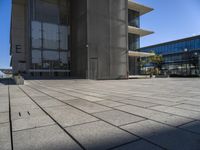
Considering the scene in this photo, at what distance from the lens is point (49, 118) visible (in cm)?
365

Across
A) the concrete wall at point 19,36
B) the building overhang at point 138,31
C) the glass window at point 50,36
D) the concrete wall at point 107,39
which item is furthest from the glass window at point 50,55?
the building overhang at point 138,31

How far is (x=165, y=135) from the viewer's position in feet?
8.61

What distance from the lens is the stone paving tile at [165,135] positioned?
2.28 meters

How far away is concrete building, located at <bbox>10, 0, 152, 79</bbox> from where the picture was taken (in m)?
22.3

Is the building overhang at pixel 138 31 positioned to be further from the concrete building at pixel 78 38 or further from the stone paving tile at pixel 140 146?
the stone paving tile at pixel 140 146

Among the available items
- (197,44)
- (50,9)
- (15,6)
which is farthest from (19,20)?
(197,44)

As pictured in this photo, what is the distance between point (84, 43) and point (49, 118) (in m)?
19.5

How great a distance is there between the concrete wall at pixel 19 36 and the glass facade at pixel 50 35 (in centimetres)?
815

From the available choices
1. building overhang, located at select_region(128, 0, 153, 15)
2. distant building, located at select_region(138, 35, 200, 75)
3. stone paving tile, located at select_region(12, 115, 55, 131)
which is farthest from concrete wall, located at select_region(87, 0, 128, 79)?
distant building, located at select_region(138, 35, 200, 75)

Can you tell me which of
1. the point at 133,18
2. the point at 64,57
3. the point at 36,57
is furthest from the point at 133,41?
the point at 36,57

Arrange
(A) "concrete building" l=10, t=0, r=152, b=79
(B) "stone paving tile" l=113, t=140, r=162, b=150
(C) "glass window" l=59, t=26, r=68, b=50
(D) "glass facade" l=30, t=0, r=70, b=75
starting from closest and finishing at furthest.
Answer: (B) "stone paving tile" l=113, t=140, r=162, b=150, (A) "concrete building" l=10, t=0, r=152, b=79, (D) "glass facade" l=30, t=0, r=70, b=75, (C) "glass window" l=59, t=26, r=68, b=50

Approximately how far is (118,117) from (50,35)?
84.4ft

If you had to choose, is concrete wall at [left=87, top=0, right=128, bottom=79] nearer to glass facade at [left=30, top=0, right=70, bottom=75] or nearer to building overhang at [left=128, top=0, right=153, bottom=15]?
building overhang at [left=128, top=0, right=153, bottom=15]

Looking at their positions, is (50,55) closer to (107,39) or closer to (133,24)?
(107,39)
